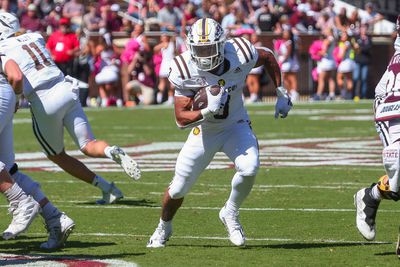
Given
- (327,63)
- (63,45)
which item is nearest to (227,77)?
(63,45)

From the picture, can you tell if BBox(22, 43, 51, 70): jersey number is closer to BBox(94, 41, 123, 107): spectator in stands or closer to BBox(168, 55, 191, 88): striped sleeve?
BBox(168, 55, 191, 88): striped sleeve

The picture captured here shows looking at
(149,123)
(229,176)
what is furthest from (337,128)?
(229,176)

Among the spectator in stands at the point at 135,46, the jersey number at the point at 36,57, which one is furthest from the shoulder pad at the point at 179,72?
the spectator in stands at the point at 135,46

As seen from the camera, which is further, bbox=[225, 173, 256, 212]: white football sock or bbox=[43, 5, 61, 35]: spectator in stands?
bbox=[43, 5, 61, 35]: spectator in stands

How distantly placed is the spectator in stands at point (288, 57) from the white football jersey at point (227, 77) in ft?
62.2

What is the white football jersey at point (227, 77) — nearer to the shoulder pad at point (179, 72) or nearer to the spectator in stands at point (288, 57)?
Answer: the shoulder pad at point (179, 72)

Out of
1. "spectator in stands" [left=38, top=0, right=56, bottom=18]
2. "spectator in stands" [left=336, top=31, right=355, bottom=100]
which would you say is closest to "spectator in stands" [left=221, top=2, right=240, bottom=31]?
"spectator in stands" [left=336, top=31, right=355, bottom=100]

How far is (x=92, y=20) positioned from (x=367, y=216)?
70.3 ft

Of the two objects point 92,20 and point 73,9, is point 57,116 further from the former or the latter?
point 73,9

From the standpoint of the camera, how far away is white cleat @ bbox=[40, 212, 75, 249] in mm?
8039

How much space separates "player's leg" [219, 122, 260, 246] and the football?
0.44 meters

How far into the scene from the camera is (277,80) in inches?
344

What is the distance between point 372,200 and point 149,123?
13.5m

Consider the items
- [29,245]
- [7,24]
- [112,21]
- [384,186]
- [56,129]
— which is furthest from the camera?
[112,21]
